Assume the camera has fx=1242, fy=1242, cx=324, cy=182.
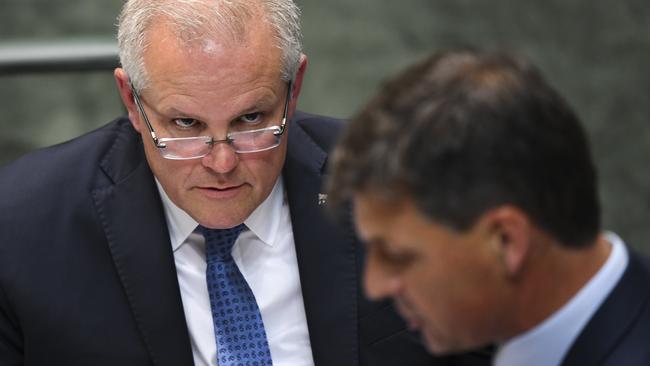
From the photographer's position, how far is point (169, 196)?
7.79 feet

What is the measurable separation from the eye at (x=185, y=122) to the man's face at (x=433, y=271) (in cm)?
76

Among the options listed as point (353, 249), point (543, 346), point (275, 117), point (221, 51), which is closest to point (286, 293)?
point (353, 249)

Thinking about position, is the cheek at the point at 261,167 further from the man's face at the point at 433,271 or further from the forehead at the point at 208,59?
the man's face at the point at 433,271

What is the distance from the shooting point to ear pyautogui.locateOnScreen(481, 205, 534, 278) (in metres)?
1.44

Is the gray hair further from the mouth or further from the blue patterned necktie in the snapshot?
the blue patterned necktie

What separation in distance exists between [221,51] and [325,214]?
0.44m

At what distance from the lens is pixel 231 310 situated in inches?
93.7

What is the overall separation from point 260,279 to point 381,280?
0.90 meters

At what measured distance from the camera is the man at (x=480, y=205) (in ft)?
4.72

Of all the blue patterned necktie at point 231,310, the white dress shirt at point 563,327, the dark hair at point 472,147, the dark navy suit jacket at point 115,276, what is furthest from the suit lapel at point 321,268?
the dark hair at point 472,147

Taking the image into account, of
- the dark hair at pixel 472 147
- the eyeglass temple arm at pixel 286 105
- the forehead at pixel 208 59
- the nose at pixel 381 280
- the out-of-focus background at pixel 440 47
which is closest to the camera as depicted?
the dark hair at pixel 472 147

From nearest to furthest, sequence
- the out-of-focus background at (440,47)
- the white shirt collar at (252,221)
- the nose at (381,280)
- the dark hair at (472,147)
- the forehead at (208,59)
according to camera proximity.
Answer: the dark hair at (472,147)
the nose at (381,280)
the forehead at (208,59)
the white shirt collar at (252,221)
the out-of-focus background at (440,47)

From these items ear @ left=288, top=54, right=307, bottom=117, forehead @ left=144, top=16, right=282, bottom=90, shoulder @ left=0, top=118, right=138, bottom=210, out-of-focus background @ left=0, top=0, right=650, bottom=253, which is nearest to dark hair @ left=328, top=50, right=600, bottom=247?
forehead @ left=144, top=16, right=282, bottom=90

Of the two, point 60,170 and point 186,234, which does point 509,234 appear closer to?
point 186,234
